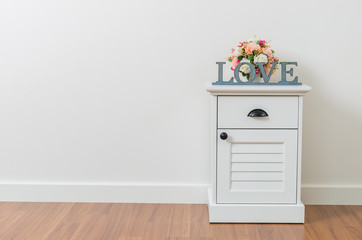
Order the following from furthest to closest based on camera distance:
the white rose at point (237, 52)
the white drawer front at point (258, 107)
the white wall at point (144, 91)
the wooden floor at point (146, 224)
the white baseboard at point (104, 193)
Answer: the white baseboard at point (104, 193)
the white wall at point (144, 91)
the white rose at point (237, 52)
the white drawer front at point (258, 107)
the wooden floor at point (146, 224)

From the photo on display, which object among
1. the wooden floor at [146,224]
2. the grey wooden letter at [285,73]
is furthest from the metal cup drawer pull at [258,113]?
the wooden floor at [146,224]

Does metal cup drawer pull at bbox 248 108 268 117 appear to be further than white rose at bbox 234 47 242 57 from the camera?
No

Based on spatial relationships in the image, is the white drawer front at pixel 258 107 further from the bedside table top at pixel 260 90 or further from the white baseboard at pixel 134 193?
the white baseboard at pixel 134 193

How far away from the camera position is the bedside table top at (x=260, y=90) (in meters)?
2.58

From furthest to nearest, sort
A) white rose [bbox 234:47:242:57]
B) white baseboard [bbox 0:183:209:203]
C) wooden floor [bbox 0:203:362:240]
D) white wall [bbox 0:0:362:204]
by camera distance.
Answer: white baseboard [bbox 0:183:209:203], white wall [bbox 0:0:362:204], white rose [bbox 234:47:242:57], wooden floor [bbox 0:203:362:240]

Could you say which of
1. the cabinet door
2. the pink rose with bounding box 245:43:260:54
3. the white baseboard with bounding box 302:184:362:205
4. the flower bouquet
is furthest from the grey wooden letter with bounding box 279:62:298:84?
the white baseboard with bounding box 302:184:362:205

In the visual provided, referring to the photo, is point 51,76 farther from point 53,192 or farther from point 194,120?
point 194,120

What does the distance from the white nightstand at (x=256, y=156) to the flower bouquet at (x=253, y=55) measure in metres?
0.16

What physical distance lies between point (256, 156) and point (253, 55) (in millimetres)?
535

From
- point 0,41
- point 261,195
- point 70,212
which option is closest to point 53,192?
point 70,212

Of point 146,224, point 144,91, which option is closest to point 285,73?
point 144,91

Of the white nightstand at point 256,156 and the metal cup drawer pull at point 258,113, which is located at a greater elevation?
the metal cup drawer pull at point 258,113

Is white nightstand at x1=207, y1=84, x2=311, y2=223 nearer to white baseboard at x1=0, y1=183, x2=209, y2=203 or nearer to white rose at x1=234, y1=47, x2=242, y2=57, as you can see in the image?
white rose at x1=234, y1=47, x2=242, y2=57

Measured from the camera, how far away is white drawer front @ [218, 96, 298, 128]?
8.63ft
